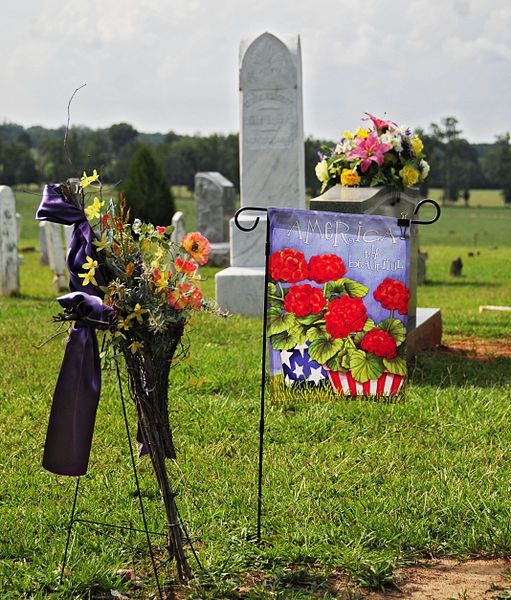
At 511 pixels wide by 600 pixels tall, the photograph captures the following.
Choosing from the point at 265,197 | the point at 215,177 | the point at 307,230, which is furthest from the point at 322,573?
the point at 215,177

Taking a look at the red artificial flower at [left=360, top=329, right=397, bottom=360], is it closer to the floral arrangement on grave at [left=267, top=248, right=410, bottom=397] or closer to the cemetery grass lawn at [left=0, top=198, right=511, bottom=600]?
the floral arrangement on grave at [left=267, top=248, right=410, bottom=397]

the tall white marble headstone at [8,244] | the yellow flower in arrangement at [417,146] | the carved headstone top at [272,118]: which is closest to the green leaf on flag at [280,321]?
the yellow flower in arrangement at [417,146]

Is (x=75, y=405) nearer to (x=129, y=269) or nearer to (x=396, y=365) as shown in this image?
(x=129, y=269)

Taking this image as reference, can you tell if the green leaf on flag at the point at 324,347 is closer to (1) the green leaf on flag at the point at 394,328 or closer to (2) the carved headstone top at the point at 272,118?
(1) the green leaf on flag at the point at 394,328

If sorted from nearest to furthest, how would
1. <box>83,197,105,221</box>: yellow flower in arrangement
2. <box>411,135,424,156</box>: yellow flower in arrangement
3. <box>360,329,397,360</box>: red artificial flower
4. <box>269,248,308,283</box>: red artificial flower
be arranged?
<box>83,197,105,221</box>: yellow flower in arrangement < <box>269,248,308,283</box>: red artificial flower < <box>360,329,397,360</box>: red artificial flower < <box>411,135,424,156</box>: yellow flower in arrangement

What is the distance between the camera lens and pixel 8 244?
13.5 m

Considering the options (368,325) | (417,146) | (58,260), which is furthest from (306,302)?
(58,260)

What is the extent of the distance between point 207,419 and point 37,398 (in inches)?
56.8

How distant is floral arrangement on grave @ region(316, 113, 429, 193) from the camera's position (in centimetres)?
813

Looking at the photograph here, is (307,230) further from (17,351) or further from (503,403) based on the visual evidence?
(17,351)

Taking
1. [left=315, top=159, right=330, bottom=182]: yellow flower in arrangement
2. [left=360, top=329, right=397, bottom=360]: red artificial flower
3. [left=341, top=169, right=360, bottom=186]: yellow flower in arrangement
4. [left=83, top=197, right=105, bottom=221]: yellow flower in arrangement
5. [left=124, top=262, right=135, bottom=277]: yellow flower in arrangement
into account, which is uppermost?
[left=315, top=159, right=330, bottom=182]: yellow flower in arrangement

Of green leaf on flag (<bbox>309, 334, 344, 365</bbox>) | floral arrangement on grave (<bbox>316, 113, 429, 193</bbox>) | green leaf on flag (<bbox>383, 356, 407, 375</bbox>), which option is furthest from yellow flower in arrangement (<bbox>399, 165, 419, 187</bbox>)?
green leaf on flag (<bbox>309, 334, 344, 365</bbox>)

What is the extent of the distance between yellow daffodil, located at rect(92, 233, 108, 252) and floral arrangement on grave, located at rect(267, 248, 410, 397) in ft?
2.99

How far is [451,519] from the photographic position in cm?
454
